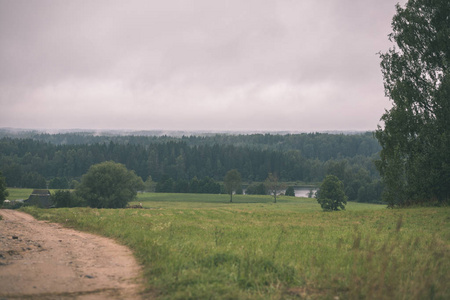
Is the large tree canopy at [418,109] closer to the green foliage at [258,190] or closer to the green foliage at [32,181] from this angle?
the green foliage at [258,190]

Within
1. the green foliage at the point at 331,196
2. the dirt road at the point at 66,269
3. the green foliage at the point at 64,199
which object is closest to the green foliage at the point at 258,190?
the green foliage at the point at 331,196

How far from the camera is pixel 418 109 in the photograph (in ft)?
95.6

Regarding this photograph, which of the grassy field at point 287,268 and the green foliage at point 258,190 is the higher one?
the grassy field at point 287,268

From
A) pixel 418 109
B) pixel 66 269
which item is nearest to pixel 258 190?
pixel 418 109

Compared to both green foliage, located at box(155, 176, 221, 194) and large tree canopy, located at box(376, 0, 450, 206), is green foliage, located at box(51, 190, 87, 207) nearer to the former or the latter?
large tree canopy, located at box(376, 0, 450, 206)

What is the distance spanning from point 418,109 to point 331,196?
4448 cm

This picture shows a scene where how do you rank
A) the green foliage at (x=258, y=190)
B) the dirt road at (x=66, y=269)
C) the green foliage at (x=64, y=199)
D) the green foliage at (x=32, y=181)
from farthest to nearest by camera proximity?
the green foliage at (x=32, y=181)
the green foliage at (x=258, y=190)
the green foliage at (x=64, y=199)
the dirt road at (x=66, y=269)

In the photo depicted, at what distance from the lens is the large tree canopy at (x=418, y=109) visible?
86.6 ft

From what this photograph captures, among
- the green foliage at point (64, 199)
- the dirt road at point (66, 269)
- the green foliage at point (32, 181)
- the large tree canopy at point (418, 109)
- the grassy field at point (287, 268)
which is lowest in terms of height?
the green foliage at point (32, 181)

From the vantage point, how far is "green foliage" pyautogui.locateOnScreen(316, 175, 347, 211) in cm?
7031

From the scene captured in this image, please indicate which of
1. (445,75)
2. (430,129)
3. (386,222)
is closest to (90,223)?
(386,222)

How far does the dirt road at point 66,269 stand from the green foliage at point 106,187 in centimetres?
5748

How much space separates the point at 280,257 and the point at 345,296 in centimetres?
280

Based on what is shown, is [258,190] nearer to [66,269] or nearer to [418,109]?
[418,109]
